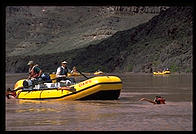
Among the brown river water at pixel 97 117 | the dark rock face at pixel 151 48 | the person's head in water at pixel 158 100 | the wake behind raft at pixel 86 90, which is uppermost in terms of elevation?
the dark rock face at pixel 151 48

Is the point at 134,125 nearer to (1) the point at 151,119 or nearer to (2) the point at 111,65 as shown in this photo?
(1) the point at 151,119

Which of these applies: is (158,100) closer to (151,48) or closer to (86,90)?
(86,90)

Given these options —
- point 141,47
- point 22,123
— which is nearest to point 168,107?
point 22,123

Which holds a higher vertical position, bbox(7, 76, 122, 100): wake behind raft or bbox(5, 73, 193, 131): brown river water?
bbox(7, 76, 122, 100): wake behind raft

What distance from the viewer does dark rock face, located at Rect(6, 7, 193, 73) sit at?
119375 mm

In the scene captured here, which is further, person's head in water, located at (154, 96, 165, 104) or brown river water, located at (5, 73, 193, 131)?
person's head in water, located at (154, 96, 165, 104)

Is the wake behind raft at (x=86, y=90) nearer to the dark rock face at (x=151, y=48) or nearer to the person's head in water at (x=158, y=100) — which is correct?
the person's head in water at (x=158, y=100)

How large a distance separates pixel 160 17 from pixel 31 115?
14094 centimetres

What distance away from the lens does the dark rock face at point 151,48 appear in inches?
4700

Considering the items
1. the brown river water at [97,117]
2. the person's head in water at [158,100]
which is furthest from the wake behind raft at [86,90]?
the person's head in water at [158,100]

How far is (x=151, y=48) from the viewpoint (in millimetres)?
135875

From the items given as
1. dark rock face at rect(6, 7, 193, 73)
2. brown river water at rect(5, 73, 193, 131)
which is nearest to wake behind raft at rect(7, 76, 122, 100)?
brown river water at rect(5, 73, 193, 131)

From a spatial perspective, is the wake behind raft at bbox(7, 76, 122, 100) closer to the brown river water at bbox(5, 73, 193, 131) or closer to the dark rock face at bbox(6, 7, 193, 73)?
the brown river water at bbox(5, 73, 193, 131)

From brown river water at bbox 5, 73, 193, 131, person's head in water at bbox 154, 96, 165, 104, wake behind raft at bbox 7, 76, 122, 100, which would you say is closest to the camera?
brown river water at bbox 5, 73, 193, 131
